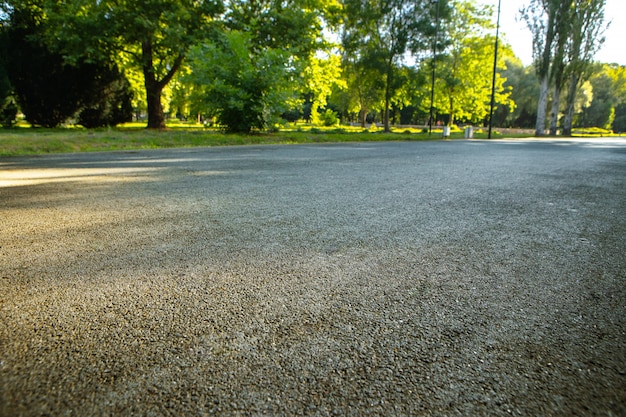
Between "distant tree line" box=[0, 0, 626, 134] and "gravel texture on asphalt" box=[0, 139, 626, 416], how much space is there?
12.1 meters

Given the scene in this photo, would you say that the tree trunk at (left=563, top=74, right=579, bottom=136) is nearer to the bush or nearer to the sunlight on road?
the bush

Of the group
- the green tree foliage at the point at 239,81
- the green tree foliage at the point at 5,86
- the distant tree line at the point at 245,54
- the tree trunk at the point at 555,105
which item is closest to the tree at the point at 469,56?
the distant tree line at the point at 245,54

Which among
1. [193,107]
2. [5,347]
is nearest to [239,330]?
[5,347]

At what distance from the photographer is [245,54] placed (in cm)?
1407

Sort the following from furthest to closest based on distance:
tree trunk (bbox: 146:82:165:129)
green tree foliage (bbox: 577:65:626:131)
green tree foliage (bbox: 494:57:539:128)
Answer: green tree foliage (bbox: 577:65:626:131), green tree foliage (bbox: 494:57:539:128), tree trunk (bbox: 146:82:165:129)

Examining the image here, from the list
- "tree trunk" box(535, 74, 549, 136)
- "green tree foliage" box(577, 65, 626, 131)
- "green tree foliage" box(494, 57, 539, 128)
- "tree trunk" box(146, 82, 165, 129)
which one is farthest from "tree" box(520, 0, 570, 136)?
"green tree foliage" box(577, 65, 626, 131)

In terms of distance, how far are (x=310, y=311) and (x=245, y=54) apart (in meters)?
14.3

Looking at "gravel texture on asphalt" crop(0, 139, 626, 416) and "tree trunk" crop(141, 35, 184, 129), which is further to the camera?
"tree trunk" crop(141, 35, 184, 129)

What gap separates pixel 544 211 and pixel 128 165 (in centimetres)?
693

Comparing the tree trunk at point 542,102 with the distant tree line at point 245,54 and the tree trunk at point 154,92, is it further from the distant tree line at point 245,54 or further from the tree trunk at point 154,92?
the tree trunk at point 154,92

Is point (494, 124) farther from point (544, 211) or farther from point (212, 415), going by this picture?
point (212, 415)

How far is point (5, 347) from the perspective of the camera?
131cm

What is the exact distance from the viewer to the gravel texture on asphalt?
110cm

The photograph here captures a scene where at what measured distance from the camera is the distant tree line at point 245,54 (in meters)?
14.6
